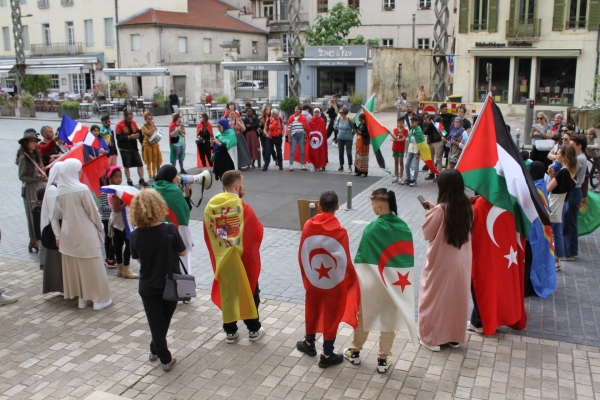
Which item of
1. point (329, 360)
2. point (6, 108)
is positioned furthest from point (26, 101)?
point (329, 360)

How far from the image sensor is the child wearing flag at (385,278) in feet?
17.3

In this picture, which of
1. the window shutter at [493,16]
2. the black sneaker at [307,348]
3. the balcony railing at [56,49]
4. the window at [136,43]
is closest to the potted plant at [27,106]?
the window at [136,43]

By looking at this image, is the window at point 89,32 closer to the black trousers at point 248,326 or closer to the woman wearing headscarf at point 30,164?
the woman wearing headscarf at point 30,164

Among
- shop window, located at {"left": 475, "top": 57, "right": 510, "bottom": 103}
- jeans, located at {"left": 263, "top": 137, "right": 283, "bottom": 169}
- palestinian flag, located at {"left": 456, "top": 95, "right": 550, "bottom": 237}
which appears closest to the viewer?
palestinian flag, located at {"left": 456, "top": 95, "right": 550, "bottom": 237}

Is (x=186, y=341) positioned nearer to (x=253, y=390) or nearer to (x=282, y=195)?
(x=253, y=390)

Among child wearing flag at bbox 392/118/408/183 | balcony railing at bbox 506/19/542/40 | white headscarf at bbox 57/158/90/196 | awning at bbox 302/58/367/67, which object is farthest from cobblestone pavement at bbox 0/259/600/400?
awning at bbox 302/58/367/67

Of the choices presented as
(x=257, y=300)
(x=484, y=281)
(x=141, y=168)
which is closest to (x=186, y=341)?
→ (x=257, y=300)

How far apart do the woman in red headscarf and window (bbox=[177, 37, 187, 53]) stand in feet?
97.6

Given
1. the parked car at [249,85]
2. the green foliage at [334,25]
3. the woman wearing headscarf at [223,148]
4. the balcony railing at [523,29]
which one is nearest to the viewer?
the woman wearing headscarf at [223,148]

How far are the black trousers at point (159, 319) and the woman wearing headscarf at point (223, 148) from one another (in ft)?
28.8

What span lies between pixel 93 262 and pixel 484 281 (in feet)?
14.2

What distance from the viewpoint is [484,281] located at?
6012 mm

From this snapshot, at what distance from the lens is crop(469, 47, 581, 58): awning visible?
29.0 m

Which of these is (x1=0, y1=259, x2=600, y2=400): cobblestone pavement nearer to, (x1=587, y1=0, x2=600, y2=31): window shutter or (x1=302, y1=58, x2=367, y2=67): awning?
(x1=587, y1=0, x2=600, y2=31): window shutter
